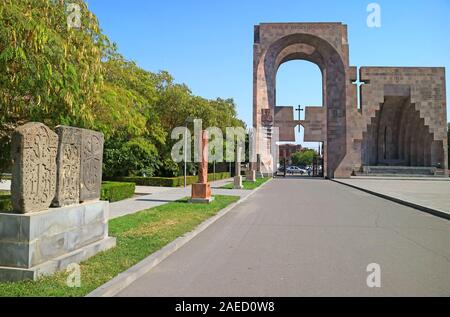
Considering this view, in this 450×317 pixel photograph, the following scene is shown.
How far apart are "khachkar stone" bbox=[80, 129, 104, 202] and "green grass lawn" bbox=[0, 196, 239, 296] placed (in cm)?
110

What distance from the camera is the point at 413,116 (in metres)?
56.4

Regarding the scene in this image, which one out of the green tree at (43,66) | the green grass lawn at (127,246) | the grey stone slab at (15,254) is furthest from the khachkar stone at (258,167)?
the grey stone slab at (15,254)

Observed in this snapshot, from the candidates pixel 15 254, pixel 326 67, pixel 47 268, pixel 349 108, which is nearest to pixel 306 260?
pixel 47 268

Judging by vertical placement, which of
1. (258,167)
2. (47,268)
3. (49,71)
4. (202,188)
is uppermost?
(49,71)

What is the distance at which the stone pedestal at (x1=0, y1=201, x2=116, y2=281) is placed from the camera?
5137mm

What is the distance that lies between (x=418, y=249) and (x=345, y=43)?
4572 centimetres

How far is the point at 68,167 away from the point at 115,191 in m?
10.9

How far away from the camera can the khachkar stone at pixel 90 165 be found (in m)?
6.80

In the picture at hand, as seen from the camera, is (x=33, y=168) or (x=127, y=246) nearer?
(x=33, y=168)

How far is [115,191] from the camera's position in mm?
16891

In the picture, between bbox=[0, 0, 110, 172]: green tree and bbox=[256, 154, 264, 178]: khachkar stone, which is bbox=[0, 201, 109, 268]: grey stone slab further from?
bbox=[256, 154, 264, 178]: khachkar stone

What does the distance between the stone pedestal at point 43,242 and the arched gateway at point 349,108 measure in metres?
42.8

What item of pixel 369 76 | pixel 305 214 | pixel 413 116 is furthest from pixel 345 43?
pixel 305 214

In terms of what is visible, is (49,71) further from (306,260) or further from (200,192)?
(200,192)
